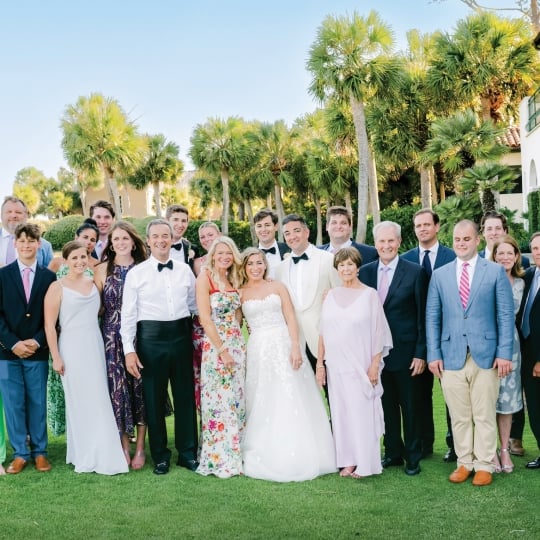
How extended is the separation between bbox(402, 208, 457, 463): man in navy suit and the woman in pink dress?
628 millimetres

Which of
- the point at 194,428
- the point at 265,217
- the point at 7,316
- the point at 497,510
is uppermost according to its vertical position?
the point at 265,217

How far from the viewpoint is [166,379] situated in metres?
5.81

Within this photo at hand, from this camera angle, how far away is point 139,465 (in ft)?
19.4

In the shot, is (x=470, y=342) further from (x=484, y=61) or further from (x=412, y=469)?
(x=484, y=61)

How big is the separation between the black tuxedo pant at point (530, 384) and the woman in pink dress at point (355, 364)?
1262 mm

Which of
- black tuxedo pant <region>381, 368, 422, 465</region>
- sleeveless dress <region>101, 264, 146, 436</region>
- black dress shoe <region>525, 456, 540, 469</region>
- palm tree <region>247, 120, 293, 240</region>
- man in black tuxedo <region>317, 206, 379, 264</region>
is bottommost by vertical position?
black dress shoe <region>525, 456, 540, 469</region>

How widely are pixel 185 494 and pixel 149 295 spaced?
1.70 meters

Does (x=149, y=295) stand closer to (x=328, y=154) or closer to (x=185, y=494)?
(x=185, y=494)

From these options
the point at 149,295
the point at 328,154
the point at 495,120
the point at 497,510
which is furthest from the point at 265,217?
the point at 328,154

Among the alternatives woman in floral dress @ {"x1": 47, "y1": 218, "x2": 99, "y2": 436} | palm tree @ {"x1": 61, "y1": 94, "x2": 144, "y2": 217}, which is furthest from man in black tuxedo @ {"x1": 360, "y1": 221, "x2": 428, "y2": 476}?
palm tree @ {"x1": 61, "y1": 94, "x2": 144, "y2": 217}

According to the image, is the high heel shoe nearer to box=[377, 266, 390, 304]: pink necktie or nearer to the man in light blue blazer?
the man in light blue blazer

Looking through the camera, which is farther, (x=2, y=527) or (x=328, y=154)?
(x=328, y=154)

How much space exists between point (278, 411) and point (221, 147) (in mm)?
37326

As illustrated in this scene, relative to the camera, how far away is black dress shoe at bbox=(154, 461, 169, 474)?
5742mm
